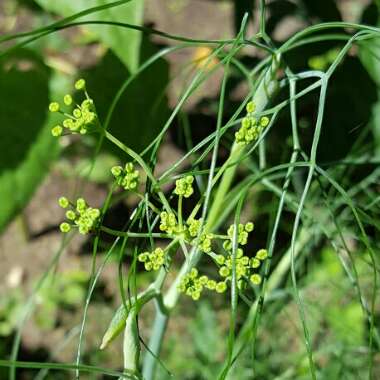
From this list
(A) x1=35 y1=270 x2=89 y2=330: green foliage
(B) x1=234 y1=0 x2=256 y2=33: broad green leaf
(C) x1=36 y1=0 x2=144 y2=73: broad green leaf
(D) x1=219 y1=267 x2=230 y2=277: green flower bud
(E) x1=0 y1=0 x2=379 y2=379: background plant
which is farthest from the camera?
(A) x1=35 y1=270 x2=89 y2=330: green foliage

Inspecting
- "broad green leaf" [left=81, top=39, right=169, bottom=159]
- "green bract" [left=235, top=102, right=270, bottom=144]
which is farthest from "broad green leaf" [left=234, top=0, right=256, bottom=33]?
"green bract" [left=235, top=102, right=270, bottom=144]

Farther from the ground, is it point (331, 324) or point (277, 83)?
point (277, 83)

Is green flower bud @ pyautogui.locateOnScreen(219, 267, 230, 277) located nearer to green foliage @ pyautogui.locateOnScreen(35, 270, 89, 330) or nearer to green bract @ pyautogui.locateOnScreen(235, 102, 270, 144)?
green bract @ pyautogui.locateOnScreen(235, 102, 270, 144)

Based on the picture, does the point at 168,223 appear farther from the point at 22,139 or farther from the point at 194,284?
the point at 22,139

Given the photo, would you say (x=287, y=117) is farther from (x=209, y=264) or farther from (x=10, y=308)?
(x=10, y=308)

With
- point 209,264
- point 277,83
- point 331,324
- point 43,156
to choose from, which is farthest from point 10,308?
point 277,83

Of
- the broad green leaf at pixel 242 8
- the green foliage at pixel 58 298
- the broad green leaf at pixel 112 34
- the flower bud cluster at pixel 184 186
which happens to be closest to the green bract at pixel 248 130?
the flower bud cluster at pixel 184 186

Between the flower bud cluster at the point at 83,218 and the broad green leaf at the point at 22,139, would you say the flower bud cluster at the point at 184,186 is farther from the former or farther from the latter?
the broad green leaf at the point at 22,139

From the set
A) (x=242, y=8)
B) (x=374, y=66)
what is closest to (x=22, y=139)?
(x=242, y=8)
